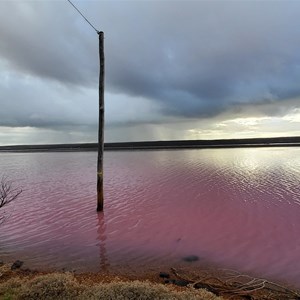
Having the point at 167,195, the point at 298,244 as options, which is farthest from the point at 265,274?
the point at 167,195

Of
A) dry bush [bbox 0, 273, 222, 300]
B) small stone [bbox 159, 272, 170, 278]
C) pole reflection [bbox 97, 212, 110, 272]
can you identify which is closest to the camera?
dry bush [bbox 0, 273, 222, 300]

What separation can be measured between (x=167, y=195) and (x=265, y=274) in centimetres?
894

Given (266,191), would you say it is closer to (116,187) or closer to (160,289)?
(116,187)

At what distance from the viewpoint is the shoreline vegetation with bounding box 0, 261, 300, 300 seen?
4801 mm

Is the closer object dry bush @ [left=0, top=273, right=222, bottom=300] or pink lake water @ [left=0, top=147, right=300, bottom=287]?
dry bush @ [left=0, top=273, right=222, bottom=300]

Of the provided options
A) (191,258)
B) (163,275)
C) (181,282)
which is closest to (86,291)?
(163,275)

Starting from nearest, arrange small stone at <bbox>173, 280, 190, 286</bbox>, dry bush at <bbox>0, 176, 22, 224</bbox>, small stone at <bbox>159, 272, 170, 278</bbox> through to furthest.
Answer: small stone at <bbox>173, 280, 190, 286</bbox> < small stone at <bbox>159, 272, 170, 278</bbox> < dry bush at <bbox>0, 176, 22, 224</bbox>

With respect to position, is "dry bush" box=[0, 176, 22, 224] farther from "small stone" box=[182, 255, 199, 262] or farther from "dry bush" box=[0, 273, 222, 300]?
"small stone" box=[182, 255, 199, 262]

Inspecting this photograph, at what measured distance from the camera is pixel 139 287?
4.88 m

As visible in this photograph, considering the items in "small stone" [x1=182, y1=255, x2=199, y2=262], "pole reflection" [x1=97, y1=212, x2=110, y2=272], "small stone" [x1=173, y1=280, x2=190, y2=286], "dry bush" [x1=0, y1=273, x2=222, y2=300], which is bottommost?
"pole reflection" [x1=97, y1=212, x2=110, y2=272]

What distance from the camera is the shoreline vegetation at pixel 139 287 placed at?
4801mm

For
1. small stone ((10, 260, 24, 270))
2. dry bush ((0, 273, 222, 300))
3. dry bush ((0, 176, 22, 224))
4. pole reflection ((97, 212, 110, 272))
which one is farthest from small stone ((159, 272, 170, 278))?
dry bush ((0, 176, 22, 224))

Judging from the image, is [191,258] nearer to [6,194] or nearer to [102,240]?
[102,240]

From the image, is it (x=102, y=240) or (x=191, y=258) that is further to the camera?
(x=102, y=240)
